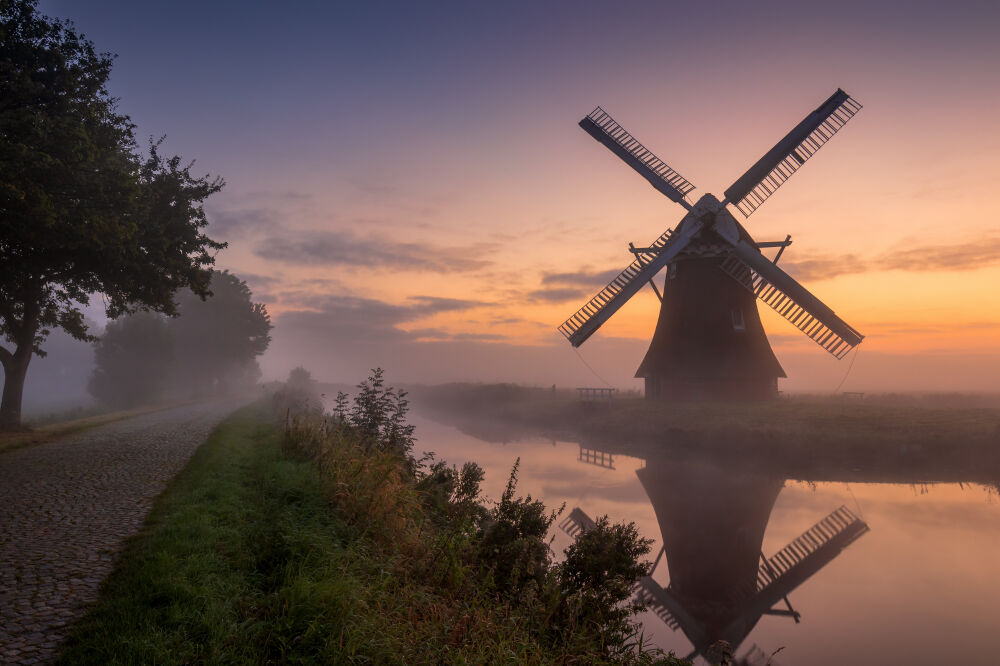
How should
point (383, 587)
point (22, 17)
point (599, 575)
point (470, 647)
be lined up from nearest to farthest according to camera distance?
point (470, 647) < point (383, 587) < point (599, 575) < point (22, 17)

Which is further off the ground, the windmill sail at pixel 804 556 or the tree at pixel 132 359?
the tree at pixel 132 359

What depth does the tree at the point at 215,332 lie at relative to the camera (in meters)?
56.9

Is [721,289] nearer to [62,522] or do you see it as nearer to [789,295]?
[789,295]

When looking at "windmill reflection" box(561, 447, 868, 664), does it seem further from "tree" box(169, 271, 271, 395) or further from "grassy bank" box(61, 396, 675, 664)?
"tree" box(169, 271, 271, 395)

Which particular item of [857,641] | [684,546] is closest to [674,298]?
[684,546]

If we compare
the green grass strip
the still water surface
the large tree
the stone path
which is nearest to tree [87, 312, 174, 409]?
the large tree

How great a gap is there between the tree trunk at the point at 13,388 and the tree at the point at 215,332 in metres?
37.0

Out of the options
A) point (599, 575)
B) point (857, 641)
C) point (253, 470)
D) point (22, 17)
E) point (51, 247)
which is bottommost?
point (857, 641)

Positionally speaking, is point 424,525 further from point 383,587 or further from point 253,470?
point 253,470

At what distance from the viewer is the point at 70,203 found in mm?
14758

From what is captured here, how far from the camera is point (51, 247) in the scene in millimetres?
15086

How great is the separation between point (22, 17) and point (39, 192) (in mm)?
6564

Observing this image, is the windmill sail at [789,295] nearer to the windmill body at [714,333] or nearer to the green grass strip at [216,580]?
the windmill body at [714,333]

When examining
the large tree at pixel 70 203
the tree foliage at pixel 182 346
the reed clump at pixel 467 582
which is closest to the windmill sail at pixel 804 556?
the reed clump at pixel 467 582
